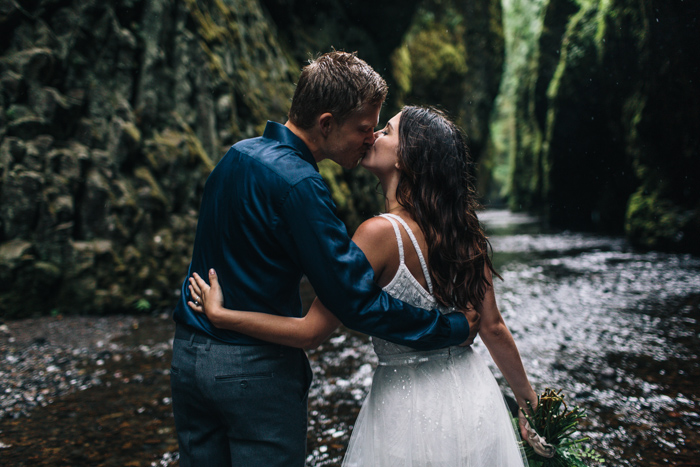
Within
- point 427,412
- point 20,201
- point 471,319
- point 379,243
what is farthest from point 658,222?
point 20,201

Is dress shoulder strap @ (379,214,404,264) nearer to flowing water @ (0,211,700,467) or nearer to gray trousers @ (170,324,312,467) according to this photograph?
gray trousers @ (170,324,312,467)

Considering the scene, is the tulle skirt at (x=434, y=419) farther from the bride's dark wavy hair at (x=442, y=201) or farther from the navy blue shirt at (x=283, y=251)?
the bride's dark wavy hair at (x=442, y=201)

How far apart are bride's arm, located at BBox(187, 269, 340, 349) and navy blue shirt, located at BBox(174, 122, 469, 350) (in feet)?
0.14

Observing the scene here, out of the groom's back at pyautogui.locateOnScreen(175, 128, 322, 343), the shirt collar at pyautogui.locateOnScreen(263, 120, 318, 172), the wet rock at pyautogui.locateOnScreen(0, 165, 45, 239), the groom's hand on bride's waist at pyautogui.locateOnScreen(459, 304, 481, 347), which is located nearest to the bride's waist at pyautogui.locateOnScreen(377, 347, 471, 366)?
the groom's hand on bride's waist at pyautogui.locateOnScreen(459, 304, 481, 347)

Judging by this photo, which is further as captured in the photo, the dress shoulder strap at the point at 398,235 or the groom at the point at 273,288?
the dress shoulder strap at the point at 398,235

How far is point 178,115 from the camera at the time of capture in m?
8.06

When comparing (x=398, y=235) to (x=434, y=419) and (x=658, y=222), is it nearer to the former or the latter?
(x=434, y=419)

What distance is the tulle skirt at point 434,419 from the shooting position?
174cm

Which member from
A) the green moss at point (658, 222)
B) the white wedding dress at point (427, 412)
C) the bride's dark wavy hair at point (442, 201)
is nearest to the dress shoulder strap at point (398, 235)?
the white wedding dress at point (427, 412)

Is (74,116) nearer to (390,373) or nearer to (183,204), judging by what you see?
(183,204)

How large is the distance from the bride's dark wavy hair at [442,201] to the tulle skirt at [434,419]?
302 mm

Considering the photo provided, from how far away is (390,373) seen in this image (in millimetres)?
1870

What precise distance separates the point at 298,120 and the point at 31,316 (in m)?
6.00

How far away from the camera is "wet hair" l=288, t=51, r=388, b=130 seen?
1.72 m
